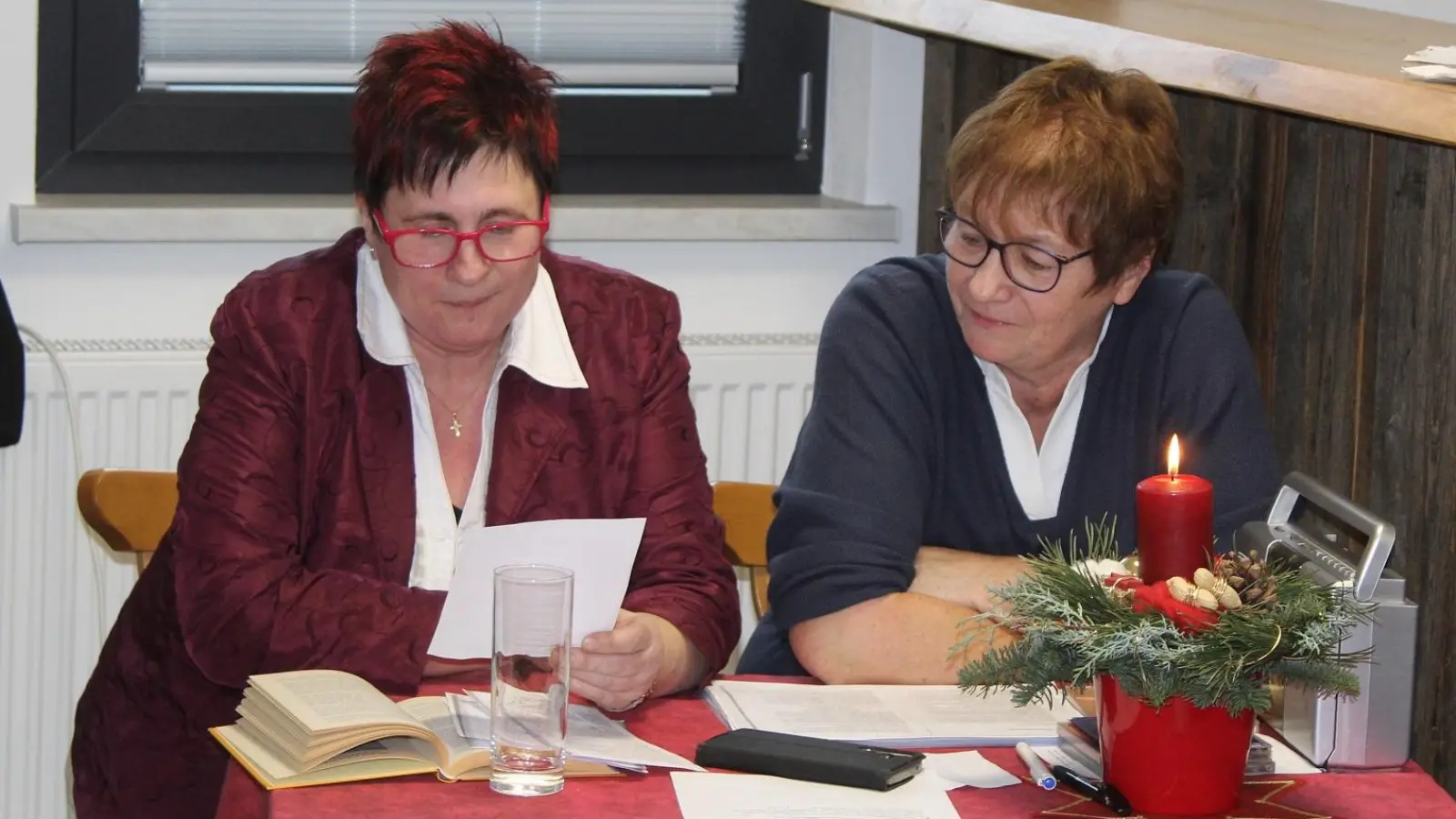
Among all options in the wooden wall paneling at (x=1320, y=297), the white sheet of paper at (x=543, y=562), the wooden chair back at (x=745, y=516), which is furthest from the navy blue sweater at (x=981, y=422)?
the white sheet of paper at (x=543, y=562)

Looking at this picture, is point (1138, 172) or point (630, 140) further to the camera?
point (630, 140)

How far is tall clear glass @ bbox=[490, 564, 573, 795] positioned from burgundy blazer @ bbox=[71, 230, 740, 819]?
288 mm

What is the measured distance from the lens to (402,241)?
1.95 m

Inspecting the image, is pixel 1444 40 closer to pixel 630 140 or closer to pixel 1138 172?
pixel 1138 172

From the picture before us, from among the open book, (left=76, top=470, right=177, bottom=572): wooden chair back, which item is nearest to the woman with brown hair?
the open book

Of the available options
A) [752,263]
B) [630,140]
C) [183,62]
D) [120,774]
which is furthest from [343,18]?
[120,774]

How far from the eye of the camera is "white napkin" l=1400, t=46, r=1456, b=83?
6.17 ft

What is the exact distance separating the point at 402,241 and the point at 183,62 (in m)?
1.33

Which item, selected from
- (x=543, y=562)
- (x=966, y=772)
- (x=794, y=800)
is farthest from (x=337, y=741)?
(x=966, y=772)

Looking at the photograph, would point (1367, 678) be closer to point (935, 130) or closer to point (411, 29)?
point (935, 130)

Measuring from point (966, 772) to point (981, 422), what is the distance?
0.67m

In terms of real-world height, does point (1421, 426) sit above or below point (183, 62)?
below

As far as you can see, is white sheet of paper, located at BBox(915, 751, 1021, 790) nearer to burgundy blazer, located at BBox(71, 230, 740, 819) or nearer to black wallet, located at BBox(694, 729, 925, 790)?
black wallet, located at BBox(694, 729, 925, 790)

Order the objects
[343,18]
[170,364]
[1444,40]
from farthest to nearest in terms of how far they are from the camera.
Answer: [343,18] < [170,364] < [1444,40]
